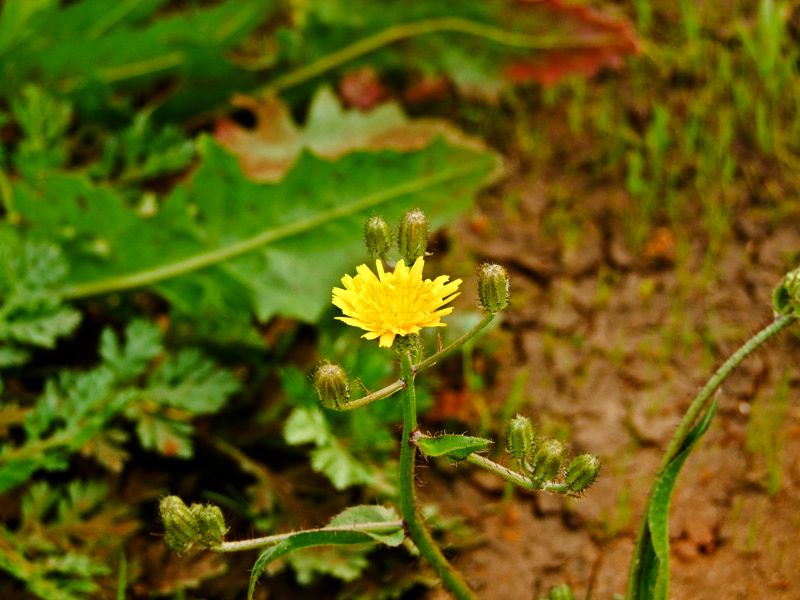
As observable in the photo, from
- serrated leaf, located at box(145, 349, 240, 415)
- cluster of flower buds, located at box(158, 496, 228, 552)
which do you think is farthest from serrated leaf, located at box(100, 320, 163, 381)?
cluster of flower buds, located at box(158, 496, 228, 552)

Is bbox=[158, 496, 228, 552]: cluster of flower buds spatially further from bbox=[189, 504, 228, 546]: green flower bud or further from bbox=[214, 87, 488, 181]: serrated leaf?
bbox=[214, 87, 488, 181]: serrated leaf

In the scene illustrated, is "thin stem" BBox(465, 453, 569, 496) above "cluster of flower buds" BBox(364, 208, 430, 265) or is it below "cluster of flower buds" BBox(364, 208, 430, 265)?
below

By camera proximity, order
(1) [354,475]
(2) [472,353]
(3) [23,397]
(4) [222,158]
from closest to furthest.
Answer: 1. (1) [354,475]
2. (3) [23,397]
3. (4) [222,158]
4. (2) [472,353]

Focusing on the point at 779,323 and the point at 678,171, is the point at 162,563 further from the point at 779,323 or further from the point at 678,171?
the point at 678,171

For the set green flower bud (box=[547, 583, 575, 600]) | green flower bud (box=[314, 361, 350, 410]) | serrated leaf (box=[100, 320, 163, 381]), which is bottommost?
green flower bud (box=[547, 583, 575, 600])

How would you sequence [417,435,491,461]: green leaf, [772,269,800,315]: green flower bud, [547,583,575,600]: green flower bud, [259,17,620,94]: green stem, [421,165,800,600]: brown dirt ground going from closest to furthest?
[417,435,491,461]: green leaf → [772,269,800,315]: green flower bud → [547,583,575,600]: green flower bud → [421,165,800,600]: brown dirt ground → [259,17,620,94]: green stem

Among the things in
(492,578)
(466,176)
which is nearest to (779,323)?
(492,578)

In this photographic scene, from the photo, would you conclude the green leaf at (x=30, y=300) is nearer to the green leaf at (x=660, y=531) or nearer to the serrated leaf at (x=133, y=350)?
the serrated leaf at (x=133, y=350)

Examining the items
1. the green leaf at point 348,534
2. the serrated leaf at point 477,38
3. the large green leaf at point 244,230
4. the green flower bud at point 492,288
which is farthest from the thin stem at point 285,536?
the serrated leaf at point 477,38
